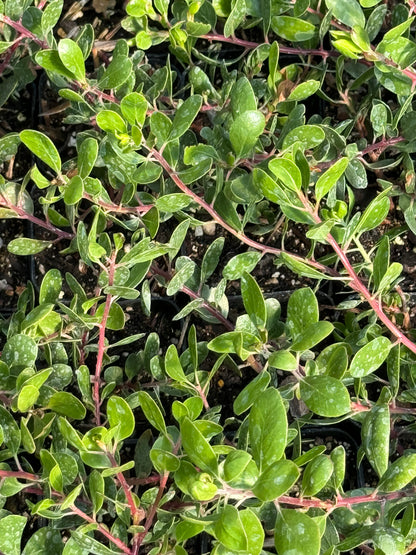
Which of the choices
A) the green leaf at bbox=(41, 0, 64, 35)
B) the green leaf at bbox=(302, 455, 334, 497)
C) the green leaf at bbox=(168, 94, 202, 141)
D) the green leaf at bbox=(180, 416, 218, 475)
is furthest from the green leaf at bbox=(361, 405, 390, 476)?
the green leaf at bbox=(41, 0, 64, 35)

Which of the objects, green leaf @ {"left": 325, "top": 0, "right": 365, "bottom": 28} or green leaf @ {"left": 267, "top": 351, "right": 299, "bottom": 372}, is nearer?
green leaf @ {"left": 267, "top": 351, "right": 299, "bottom": 372}

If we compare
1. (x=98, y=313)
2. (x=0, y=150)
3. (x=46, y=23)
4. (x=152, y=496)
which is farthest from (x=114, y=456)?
(x=46, y=23)

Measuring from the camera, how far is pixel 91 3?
194cm

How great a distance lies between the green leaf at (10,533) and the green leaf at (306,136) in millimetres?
784

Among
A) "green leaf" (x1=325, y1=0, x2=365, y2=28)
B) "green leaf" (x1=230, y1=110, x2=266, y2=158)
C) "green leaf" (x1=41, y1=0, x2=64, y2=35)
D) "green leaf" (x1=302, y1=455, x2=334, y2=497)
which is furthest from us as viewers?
"green leaf" (x1=325, y1=0, x2=365, y2=28)

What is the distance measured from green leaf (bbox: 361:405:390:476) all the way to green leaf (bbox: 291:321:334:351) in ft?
0.52

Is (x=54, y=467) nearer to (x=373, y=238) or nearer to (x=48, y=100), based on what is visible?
(x=373, y=238)

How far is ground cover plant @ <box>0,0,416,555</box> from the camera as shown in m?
1.04

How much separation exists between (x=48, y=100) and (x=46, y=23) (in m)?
0.62

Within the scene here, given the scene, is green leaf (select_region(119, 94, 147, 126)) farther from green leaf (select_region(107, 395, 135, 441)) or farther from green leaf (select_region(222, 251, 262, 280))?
green leaf (select_region(107, 395, 135, 441))

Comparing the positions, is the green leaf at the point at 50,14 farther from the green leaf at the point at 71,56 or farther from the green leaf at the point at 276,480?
the green leaf at the point at 276,480

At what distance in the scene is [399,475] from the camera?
1.05 meters

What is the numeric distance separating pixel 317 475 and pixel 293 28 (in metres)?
0.93

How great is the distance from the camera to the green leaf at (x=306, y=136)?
3.92 ft
